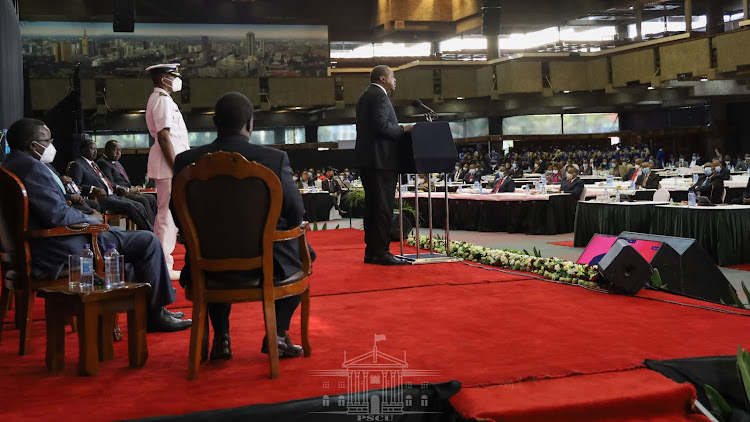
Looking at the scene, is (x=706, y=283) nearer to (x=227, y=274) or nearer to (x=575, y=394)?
(x=575, y=394)

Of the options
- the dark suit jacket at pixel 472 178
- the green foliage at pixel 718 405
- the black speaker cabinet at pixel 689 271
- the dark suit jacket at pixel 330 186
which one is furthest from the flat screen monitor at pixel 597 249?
the dark suit jacket at pixel 472 178

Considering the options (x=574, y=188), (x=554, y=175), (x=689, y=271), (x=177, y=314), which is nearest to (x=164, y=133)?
(x=177, y=314)

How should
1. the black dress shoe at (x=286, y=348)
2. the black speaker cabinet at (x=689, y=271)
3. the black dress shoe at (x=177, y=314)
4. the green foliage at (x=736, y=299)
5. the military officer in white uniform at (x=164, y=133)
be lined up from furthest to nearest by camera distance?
1. the black speaker cabinet at (x=689, y=271)
2. the military officer in white uniform at (x=164, y=133)
3. the green foliage at (x=736, y=299)
4. the black dress shoe at (x=177, y=314)
5. the black dress shoe at (x=286, y=348)

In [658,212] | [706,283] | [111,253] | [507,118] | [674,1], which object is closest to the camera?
[111,253]

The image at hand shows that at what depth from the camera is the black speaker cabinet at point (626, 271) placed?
175 inches

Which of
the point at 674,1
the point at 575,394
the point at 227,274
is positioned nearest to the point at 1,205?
the point at 227,274

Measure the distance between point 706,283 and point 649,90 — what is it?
700 inches

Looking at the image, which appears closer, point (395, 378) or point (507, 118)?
point (395, 378)

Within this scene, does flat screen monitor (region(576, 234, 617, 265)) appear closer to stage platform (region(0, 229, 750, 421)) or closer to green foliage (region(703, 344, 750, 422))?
stage platform (region(0, 229, 750, 421))

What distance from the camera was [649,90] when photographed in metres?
22.2

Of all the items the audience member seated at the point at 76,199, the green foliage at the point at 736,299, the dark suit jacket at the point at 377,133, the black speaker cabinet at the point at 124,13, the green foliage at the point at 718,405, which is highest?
the black speaker cabinet at the point at 124,13

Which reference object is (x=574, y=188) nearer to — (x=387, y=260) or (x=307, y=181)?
(x=387, y=260)

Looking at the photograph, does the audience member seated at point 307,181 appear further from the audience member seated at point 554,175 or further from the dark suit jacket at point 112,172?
the dark suit jacket at point 112,172

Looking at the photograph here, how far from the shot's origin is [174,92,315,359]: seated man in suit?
3105 mm
